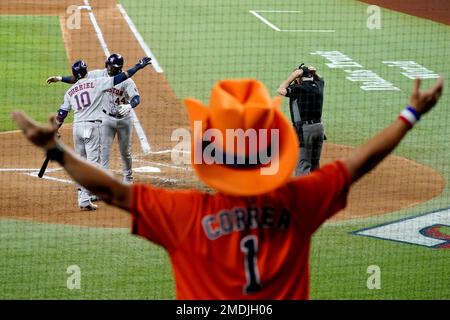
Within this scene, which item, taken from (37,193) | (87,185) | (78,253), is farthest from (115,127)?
(87,185)

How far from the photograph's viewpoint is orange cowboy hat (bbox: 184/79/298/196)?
324 cm

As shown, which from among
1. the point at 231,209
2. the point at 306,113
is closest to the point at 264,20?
the point at 306,113

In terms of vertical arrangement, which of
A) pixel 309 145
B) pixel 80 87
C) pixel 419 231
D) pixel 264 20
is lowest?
pixel 419 231

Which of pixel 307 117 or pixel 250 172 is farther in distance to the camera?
pixel 307 117

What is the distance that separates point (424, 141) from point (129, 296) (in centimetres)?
831

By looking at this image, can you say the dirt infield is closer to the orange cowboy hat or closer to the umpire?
the umpire

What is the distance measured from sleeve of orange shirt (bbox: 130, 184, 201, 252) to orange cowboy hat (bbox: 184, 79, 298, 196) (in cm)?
12

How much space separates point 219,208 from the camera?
333 cm

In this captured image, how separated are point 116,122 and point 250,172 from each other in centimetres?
847

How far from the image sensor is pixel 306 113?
1129 cm

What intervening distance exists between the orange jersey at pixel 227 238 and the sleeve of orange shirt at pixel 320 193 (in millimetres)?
17

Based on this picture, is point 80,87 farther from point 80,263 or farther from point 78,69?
point 80,263

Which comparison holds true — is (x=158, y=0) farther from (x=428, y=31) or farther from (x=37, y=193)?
(x=37, y=193)

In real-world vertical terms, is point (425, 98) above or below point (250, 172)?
above
